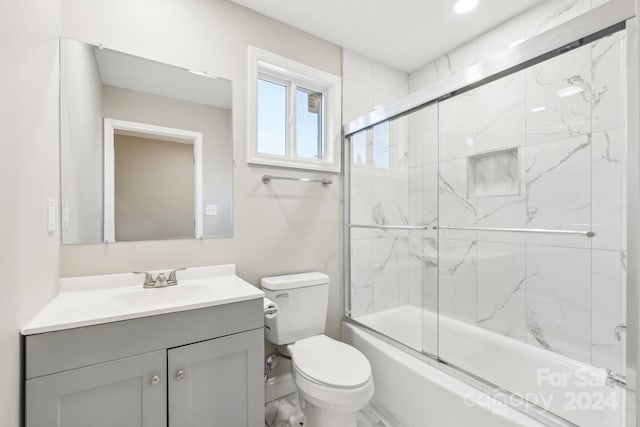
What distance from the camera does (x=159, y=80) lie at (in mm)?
1524

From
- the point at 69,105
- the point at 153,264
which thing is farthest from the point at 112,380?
the point at 69,105

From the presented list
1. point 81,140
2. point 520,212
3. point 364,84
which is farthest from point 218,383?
point 364,84

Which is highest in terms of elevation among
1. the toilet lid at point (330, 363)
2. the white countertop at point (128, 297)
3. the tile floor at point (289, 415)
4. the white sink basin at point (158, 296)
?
the white countertop at point (128, 297)

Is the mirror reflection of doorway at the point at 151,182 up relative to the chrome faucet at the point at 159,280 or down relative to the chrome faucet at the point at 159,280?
up

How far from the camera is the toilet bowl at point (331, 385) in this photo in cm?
128

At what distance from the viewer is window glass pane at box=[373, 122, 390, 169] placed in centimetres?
203

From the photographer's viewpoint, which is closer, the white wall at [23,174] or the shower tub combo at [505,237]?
the white wall at [23,174]

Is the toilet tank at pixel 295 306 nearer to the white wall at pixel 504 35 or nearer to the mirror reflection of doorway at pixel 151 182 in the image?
the mirror reflection of doorway at pixel 151 182

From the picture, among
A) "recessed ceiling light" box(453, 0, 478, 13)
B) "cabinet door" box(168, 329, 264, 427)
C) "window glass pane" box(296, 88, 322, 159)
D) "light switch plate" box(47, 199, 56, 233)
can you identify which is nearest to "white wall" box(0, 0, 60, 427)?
"light switch plate" box(47, 199, 56, 233)

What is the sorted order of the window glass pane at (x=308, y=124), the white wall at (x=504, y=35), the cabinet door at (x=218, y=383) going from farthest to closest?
1. the window glass pane at (x=308, y=124)
2. the white wall at (x=504, y=35)
3. the cabinet door at (x=218, y=383)

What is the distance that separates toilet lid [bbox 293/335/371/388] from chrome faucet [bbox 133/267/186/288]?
0.76 metres

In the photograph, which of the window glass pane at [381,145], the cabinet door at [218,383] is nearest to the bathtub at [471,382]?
the cabinet door at [218,383]

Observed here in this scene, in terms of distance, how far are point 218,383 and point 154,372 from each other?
0.86 feet

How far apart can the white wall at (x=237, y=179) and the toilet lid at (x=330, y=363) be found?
485 mm
